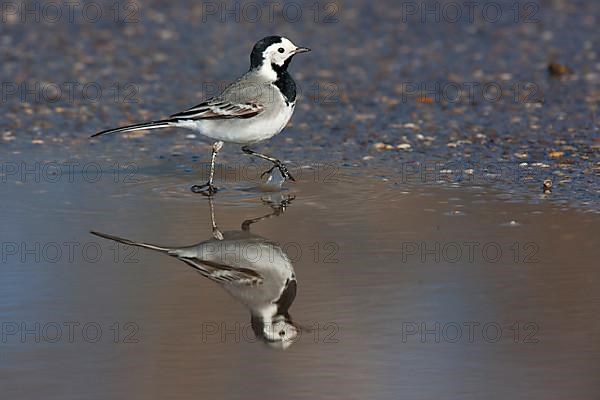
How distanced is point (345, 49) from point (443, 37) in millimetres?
1117

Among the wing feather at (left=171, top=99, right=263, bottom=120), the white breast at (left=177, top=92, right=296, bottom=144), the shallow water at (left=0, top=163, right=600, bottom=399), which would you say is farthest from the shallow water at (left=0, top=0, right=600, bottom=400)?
the wing feather at (left=171, top=99, right=263, bottom=120)

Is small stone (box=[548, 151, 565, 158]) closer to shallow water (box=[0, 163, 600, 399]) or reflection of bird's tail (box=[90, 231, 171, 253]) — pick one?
shallow water (box=[0, 163, 600, 399])

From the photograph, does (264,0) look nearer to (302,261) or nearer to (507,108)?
(507,108)

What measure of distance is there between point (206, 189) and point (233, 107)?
1.88 ft

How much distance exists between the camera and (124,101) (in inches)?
436

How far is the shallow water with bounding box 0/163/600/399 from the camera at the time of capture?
4.98 meters

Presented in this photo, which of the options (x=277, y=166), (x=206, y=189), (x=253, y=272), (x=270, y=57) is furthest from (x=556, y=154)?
(x=253, y=272)

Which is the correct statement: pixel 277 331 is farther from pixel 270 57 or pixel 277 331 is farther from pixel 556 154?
pixel 556 154

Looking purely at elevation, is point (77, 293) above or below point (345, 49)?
below

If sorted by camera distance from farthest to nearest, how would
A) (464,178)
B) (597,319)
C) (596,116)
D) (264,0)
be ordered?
(264,0)
(596,116)
(464,178)
(597,319)

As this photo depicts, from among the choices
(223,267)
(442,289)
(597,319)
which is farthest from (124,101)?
(597,319)

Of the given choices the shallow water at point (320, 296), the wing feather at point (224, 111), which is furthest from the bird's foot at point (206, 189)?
the wing feather at point (224, 111)

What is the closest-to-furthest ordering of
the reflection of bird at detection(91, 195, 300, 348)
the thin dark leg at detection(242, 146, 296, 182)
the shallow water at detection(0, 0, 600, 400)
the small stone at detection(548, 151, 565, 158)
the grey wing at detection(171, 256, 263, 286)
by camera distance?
the shallow water at detection(0, 0, 600, 400) < the reflection of bird at detection(91, 195, 300, 348) < the grey wing at detection(171, 256, 263, 286) < the thin dark leg at detection(242, 146, 296, 182) < the small stone at detection(548, 151, 565, 158)

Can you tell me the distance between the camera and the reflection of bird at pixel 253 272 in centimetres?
568
